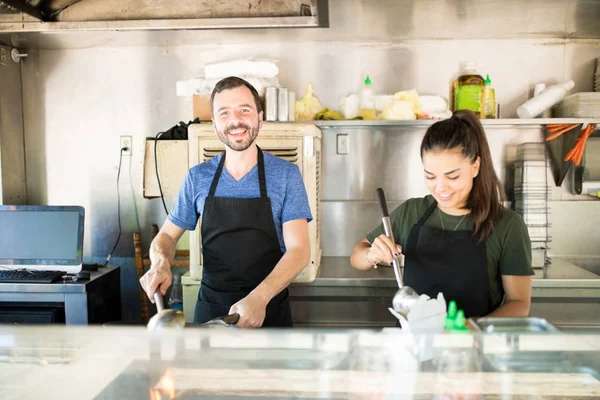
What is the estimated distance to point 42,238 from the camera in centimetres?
258

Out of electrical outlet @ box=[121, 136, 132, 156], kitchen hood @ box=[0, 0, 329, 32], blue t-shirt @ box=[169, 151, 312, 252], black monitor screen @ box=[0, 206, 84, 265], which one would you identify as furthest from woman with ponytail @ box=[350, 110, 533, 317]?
electrical outlet @ box=[121, 136, 132, 156]

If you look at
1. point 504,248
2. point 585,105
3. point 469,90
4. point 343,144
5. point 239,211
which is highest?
point 469,90

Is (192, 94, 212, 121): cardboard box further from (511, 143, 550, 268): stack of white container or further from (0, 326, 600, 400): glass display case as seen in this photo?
(0, 326, 600, 400): glass display case

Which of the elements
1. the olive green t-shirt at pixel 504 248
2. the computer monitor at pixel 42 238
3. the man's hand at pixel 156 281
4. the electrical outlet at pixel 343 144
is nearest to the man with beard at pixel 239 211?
the man's hand at pixel 156 281

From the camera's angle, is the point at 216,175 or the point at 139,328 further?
the point at 216,175

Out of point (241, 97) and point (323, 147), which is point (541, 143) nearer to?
point (323, 147)

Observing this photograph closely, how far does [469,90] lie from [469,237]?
4.68ft

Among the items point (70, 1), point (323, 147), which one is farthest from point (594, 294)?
point (70, 1)

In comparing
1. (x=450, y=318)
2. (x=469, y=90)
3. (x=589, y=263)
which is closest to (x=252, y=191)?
(x=450, y=318)

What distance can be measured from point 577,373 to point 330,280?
5.17 ft

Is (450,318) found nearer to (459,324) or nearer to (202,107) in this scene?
(459,324)

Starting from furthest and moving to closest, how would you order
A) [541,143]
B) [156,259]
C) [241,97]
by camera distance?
[541,143] < [241,97] < [156,259]

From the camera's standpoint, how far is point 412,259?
1629 millimetres

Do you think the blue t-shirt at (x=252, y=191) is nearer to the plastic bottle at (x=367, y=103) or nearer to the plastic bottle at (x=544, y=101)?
the plastic bottle at (x=367, y=103)
